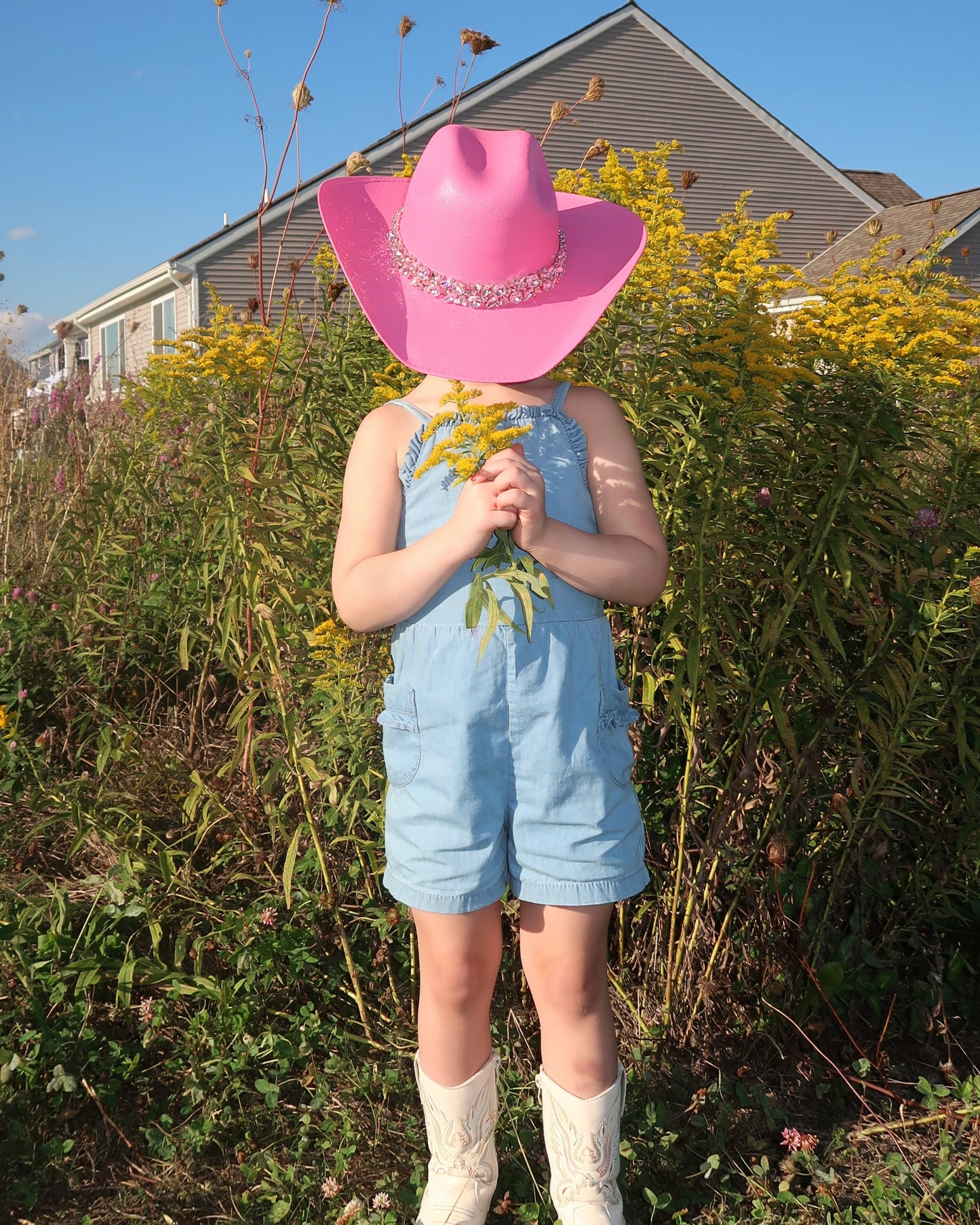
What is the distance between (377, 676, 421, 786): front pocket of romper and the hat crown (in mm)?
664

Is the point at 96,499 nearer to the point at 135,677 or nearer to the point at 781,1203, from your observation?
the point at 135,677

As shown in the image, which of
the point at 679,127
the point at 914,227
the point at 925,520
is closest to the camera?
the point at 925,520

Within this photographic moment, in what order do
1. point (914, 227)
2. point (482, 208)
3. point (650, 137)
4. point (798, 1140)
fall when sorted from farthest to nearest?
point (650, 137) → point (914, 227) → point (798, 1140) → point (482, 208)

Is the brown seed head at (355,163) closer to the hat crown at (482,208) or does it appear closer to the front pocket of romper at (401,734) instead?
the hat crown at (482,208)

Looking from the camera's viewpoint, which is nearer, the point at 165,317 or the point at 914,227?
the point at 914,227

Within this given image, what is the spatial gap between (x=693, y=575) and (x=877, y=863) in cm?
96

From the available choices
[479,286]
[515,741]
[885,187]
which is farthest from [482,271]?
[885,187]

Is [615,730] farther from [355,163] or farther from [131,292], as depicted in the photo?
[131,292]

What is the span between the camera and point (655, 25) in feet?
57.7

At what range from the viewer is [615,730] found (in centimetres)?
163

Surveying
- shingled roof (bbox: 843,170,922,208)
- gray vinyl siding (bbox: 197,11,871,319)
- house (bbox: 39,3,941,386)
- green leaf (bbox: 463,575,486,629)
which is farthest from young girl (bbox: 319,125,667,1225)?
shingled roof (bbox: 843,170,922,208)

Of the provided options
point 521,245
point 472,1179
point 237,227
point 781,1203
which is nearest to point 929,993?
point 781,1203

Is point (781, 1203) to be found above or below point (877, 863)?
below

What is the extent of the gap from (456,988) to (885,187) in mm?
23670
